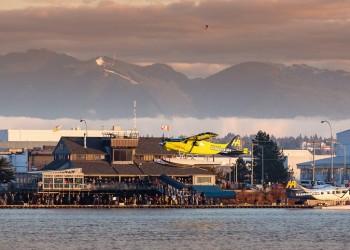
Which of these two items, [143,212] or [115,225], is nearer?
[115,225]

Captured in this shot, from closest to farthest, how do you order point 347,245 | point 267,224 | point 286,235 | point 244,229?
point 347,245 → point 286,235 → point 244,229 → point 267,224

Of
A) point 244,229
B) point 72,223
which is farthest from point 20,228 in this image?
point 244,229

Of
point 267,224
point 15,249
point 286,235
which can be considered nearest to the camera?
point 15,249

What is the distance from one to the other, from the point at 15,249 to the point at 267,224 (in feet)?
171

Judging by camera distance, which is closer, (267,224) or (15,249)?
(15,249)

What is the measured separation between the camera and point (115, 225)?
5979 inches

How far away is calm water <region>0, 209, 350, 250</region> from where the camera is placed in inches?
4825

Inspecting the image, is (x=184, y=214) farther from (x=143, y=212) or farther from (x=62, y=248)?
(x=62, y=248)

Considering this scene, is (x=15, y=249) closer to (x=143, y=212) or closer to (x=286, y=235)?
(x=286, y=235)

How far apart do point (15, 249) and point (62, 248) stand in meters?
4.74

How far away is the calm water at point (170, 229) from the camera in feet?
402

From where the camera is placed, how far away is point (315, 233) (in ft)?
463

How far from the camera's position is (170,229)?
14588cm

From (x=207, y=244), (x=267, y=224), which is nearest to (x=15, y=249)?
(x=207, y=244)
